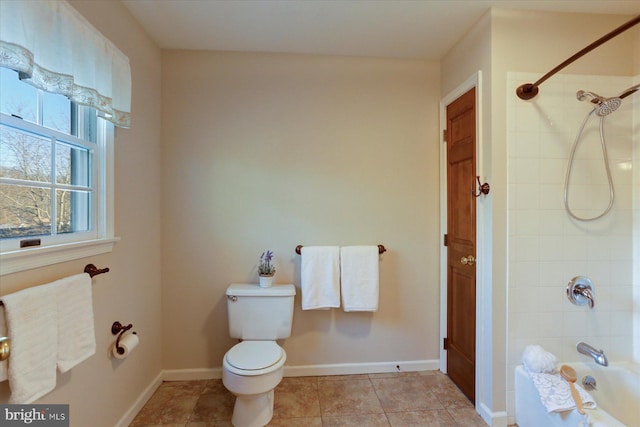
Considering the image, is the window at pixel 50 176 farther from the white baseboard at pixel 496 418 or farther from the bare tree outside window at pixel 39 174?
the white baseboard at pixel 496 418

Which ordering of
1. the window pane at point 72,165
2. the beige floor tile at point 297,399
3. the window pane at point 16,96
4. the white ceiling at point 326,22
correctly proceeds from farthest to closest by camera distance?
1. the beige floor tile at point 297,399
2. the white ceiling at point 326,22
3. the window pane at point 72,165
4. the window pane at point 16,96

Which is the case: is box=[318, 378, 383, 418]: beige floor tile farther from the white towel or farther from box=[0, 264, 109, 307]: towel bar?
box=[0, 264, 109, 307]: towel bar

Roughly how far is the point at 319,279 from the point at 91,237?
4.34 feet

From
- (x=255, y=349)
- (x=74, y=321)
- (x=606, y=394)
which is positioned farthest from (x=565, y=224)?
(x=74, y=321)

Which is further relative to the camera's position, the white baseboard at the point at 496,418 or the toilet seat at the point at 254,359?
the white baseboard at the point at 496,418

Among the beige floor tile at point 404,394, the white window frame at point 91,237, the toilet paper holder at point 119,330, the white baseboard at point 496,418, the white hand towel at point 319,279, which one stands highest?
the white window frame at point 91,237

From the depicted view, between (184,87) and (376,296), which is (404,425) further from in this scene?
(184,87)

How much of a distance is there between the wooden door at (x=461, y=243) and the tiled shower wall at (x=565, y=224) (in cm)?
22

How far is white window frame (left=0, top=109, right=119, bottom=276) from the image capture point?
0.97 meters

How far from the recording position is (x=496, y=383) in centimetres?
160

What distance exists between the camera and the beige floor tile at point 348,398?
67.7 inches

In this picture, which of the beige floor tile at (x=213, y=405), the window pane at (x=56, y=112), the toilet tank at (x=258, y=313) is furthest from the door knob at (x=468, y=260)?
the window pane at (x=56, y=112)

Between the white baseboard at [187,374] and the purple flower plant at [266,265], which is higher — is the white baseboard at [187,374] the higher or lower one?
the lower one

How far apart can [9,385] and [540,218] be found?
250cm
